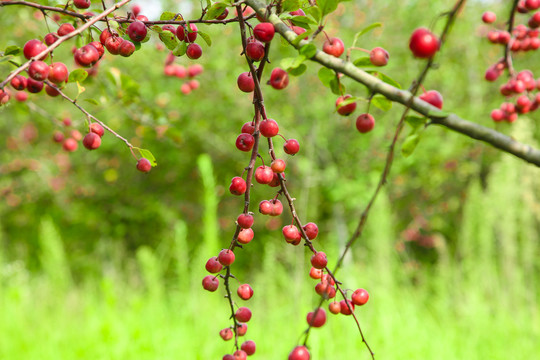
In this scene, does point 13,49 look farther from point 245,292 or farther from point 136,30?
point 245,292

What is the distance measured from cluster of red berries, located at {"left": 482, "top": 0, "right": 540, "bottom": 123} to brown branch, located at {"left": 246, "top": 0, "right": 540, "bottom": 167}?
69cm

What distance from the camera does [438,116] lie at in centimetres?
47

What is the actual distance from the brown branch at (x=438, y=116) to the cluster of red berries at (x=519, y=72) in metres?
0.69

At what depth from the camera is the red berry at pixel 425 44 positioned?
17.4 inches

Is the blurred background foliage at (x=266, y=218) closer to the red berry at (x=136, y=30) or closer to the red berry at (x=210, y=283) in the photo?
the red berry at (x=136, y=30)

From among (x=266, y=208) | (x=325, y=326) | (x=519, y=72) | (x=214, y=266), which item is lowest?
(x=325, y=326)

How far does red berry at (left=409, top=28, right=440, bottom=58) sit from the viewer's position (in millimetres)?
442

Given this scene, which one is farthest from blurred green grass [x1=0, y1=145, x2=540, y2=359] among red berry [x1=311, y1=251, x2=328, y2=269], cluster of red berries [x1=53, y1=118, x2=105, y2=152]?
red berry [x1=311, y1=251, x2=328, y2=269]

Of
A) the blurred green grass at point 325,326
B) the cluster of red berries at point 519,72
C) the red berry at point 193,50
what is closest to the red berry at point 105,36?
the red berry at point 193,50

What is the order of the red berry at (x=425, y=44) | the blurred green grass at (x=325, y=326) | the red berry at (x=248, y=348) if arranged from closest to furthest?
the red berry at (x=425, y=44) < the red berry at (x=248, y=348) < the blurred green grass at (x=325, y=326)

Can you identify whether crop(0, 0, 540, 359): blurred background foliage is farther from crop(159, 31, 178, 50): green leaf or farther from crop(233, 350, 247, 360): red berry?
crop(233, 350, 247, 360): red berry

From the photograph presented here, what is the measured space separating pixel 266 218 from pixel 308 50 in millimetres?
4811

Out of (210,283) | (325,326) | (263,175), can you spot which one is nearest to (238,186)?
(263,175)

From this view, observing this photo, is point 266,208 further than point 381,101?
Yes
